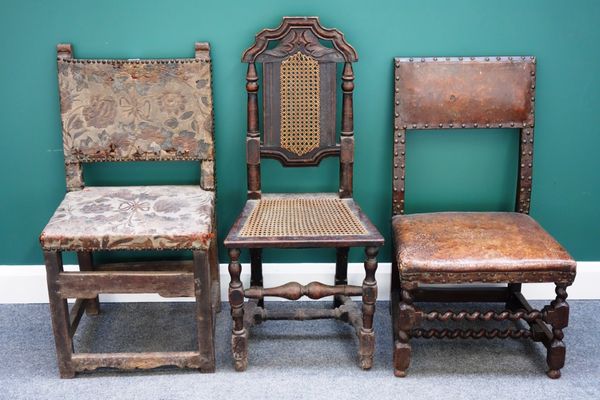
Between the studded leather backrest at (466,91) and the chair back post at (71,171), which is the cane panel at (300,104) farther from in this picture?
the chair back post at (71,171)

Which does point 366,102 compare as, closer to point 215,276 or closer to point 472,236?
point 472,236

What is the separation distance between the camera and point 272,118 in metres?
2.55

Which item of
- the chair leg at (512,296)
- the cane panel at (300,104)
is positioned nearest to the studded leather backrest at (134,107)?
the cane panel at (300,104)

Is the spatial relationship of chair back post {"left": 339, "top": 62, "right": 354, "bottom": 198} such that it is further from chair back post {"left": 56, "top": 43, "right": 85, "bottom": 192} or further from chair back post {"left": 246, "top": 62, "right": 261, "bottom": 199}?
chair back post {"left": 56, "top": 43, "right": 85, "bottom": 192}

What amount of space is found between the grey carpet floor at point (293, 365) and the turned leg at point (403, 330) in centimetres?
5

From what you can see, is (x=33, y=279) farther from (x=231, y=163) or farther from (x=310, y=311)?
(x=310, y=311)

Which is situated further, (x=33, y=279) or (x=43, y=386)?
(x=33, y=279)

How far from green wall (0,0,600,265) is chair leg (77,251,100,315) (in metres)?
0.25

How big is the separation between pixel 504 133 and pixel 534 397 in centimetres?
101

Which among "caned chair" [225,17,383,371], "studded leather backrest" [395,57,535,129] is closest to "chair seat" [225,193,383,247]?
"caned chair" [225,17,383,371]

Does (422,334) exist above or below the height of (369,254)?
below

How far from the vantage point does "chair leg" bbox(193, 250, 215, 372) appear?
2.24 metres

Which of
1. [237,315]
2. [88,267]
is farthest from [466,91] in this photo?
[88,267]

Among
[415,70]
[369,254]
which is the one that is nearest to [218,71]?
[415,70]
